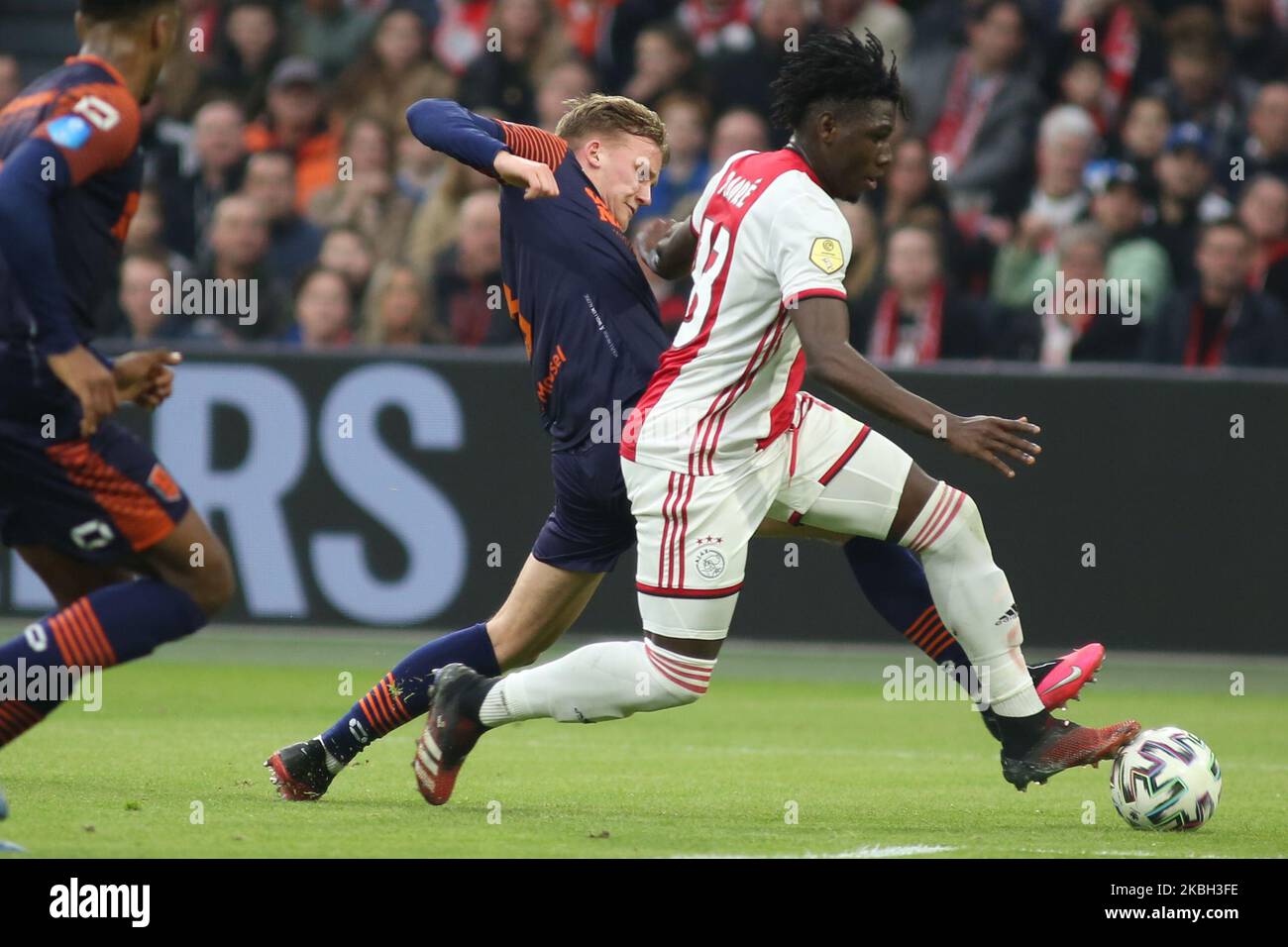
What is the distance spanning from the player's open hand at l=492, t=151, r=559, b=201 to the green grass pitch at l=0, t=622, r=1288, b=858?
179cm

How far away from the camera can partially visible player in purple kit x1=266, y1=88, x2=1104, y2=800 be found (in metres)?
5.96

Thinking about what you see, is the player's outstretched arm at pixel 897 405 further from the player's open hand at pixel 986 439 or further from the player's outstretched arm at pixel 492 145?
the player's outstretched arm at pixel 492 145

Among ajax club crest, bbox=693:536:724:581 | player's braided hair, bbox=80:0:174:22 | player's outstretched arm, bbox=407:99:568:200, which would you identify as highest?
player's braided hair, bbox=80:0:174:22

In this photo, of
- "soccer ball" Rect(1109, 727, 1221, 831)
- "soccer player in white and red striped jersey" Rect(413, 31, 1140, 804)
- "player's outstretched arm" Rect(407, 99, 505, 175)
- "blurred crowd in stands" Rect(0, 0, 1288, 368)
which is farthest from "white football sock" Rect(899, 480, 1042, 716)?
"blurred crowd in stands" Rect(0, 0, 1288, 368)

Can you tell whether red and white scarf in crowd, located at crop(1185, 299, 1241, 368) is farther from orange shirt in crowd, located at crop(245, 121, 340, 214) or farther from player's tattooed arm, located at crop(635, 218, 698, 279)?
orange shirt in crowd, located at crop(245, 121, 340, 214)

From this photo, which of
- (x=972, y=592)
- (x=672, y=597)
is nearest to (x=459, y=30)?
(x=972, y=592)

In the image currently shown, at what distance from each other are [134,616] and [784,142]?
7901mm

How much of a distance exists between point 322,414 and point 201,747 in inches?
139

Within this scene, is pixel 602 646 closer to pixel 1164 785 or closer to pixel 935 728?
pixel 1164 785

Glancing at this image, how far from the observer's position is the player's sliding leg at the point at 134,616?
5098 mm

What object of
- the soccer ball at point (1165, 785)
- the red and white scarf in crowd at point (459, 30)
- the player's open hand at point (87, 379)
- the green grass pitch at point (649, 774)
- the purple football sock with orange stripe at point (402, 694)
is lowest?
the green grass pitch at point (649, 774)

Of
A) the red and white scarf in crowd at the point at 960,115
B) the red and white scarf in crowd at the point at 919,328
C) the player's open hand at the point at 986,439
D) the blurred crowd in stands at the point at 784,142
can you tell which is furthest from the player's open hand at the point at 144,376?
the red and white scarf in crowd at the point at 960,115

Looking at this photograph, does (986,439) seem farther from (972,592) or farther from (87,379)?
(87,379)

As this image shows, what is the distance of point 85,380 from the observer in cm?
477
